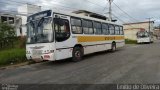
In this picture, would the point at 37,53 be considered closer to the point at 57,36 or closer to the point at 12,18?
the point at 57,36

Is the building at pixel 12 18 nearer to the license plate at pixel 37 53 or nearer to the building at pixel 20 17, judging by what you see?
the building at pixel 20 17

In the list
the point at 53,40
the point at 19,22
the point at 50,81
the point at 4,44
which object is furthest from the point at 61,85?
the point at 19,22

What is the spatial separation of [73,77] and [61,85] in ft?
4.34

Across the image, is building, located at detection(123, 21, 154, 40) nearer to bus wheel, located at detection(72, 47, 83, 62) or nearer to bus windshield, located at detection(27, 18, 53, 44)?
Answer: bus wheel, located at detection(72, 47, 83, 62)

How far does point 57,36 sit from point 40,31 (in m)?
1.01

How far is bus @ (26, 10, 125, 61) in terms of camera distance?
1212 centimetres

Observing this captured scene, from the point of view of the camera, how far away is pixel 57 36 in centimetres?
1234

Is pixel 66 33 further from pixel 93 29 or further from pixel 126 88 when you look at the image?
pixel 126 88

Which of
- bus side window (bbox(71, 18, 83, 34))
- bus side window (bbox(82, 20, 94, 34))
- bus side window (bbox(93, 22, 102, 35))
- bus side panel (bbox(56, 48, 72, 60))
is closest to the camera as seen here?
bus side panel (bbox(56, 48, 72, 60))

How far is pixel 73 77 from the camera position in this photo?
8.90 m

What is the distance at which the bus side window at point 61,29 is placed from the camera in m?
12.4

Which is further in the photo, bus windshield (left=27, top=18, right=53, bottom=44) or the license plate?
the license plate

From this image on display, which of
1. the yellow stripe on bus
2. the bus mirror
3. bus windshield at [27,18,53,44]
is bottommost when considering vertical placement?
the yellow stripe on bus

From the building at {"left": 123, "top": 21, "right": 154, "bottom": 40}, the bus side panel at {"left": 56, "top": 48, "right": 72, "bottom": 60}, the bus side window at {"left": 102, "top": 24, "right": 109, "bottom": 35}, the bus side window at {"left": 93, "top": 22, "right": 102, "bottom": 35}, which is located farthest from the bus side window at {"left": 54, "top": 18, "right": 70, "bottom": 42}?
Answer: the building at {"left": 123, "top": 21, "right": 154, "bottom": 40}
